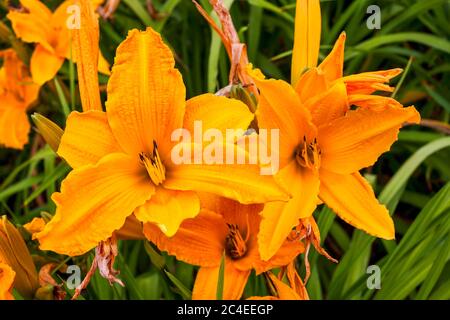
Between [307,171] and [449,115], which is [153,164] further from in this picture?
[449,115]

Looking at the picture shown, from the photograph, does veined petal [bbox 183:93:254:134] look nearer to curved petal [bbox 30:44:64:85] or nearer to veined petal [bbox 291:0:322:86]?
veined petal [bbox 291:0:322:86]

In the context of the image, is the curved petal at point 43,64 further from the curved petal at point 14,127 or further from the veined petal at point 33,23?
the curved petal at point 14,127

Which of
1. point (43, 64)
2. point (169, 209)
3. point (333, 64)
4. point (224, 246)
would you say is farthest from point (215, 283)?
point (43, 64)

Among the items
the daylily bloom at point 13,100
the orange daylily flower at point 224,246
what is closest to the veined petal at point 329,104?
the orange daylily flower at point 224,246

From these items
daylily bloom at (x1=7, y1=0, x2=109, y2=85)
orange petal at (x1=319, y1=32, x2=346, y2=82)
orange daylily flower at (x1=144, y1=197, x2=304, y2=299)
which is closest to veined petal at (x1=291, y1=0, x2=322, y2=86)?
orange petal at (x1=319, y1=32, x2=346, y2=82)

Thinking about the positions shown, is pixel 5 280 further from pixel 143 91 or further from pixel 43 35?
pixel 43 35
